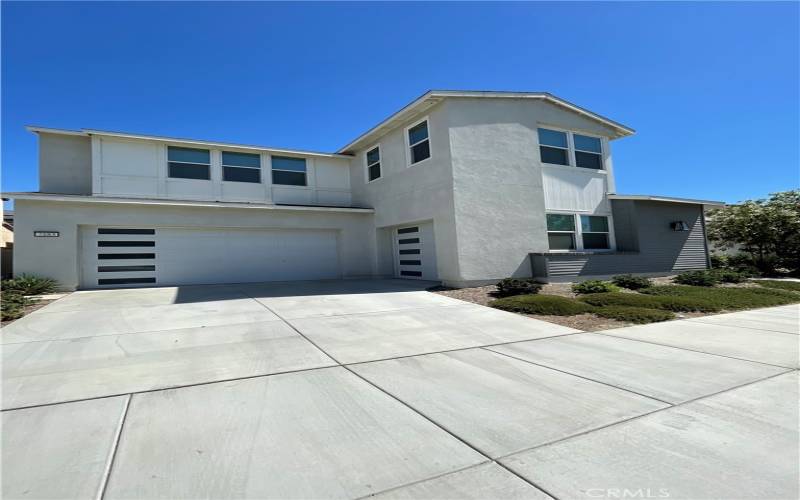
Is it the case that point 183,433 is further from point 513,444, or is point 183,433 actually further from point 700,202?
point 700,202

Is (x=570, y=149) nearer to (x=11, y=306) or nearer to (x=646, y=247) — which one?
(x=646, y=247)

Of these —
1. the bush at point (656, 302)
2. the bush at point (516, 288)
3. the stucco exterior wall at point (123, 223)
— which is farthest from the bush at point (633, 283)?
the stucco exterior wall at point (123, 223)

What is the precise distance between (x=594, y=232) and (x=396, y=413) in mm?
13789

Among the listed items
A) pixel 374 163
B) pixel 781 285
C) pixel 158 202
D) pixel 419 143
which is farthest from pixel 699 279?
pixel 158 202

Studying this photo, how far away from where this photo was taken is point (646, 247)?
15047 mm

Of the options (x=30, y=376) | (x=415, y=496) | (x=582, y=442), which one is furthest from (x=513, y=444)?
(x=30, y=376)

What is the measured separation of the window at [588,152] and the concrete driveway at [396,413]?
9549 millimetres

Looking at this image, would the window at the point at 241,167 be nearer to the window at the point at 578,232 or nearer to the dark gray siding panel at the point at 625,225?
the window at the point at 578,232

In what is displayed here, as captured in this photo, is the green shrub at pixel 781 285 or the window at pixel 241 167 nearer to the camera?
the green shrub at pixel 781 285

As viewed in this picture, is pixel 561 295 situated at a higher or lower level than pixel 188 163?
lower

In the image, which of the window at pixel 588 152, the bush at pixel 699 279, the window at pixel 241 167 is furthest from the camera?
→ the window at pixel 241 167

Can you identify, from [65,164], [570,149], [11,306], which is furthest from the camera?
[570,149]

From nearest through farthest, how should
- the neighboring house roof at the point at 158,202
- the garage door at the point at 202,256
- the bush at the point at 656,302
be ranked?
the bush at the point at 656,302, the neighboring house roof at the point at 158,202, the garage door at the point at 202,256

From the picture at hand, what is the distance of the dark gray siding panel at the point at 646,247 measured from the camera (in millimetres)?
13203
